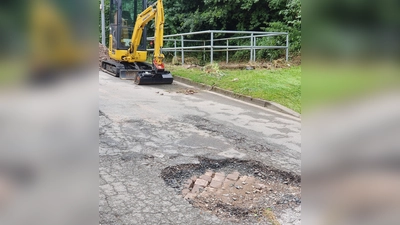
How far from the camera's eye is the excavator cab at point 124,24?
12648mm

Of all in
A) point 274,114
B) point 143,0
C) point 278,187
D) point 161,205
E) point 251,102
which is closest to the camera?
point 161,205

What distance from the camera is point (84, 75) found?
0.95 metres

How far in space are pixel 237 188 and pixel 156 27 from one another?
862 cm

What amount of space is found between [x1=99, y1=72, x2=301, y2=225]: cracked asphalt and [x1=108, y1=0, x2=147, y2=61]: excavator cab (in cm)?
419

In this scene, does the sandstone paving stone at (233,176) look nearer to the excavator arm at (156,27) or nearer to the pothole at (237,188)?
the pothole at (237,188)

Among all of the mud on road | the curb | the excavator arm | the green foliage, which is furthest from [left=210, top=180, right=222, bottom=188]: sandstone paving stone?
the green foliage

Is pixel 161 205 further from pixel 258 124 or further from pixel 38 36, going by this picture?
pixel 258 124

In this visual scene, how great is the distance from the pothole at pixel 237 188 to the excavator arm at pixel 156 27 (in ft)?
24.7

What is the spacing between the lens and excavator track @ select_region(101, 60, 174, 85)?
1086 cm

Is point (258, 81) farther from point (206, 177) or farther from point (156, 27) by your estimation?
point (206, 177)

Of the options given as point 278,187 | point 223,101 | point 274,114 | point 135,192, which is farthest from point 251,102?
point 135,192

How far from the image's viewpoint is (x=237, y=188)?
3639 millimetres

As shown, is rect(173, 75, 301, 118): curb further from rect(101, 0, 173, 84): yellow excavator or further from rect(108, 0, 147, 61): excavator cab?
rect(108, 0, 147, 61): excavator cab

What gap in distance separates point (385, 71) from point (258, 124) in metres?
5.53
